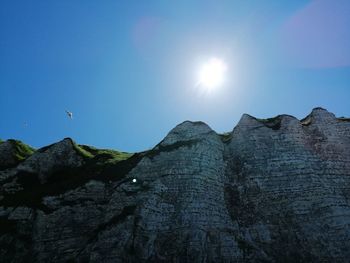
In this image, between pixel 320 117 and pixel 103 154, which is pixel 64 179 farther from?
pixel 320 117

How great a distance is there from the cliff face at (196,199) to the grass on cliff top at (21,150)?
1.68 meters

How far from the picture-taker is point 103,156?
124 ft

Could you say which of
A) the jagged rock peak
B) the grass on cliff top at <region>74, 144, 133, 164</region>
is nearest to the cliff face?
the jagged rock peak

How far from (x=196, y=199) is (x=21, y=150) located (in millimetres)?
22006

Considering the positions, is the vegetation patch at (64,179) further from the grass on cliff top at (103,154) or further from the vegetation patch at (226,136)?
the vegetation patch at (226,136)

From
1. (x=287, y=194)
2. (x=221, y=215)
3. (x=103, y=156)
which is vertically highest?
(x=103, y=156)

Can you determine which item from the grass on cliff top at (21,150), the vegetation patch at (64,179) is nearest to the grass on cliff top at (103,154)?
the vegetation patch at (64,179)

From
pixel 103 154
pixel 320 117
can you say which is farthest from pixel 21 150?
pixel 320 117

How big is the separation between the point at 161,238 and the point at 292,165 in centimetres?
1289

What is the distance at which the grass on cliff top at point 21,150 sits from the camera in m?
38.4

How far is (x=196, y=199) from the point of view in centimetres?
2803

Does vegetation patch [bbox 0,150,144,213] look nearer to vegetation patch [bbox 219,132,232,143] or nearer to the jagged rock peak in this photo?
vegetation patch [bbox 219,132,232,143]

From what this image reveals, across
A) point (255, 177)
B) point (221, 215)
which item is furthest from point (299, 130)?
point (221, 215)

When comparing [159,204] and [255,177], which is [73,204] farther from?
[255,177]
